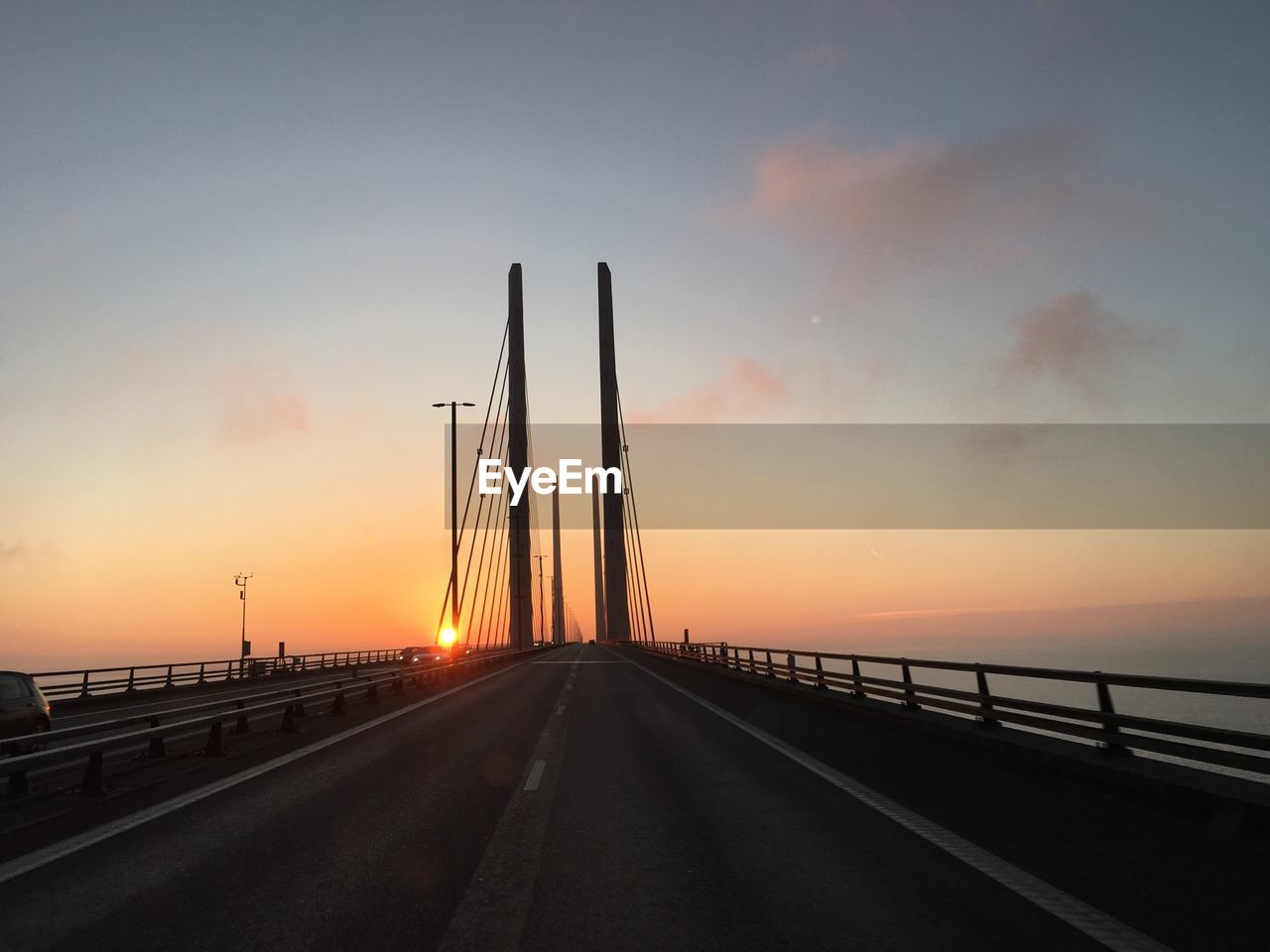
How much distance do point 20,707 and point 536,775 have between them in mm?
9375

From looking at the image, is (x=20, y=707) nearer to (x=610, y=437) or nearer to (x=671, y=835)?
(x=671, y=835)

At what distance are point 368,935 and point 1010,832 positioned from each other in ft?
16.8

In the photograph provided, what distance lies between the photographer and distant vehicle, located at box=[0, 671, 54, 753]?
13758 millimetres

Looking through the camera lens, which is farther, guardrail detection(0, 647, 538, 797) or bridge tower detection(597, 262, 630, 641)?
bridge tower detection(597, 262, 630, 641)

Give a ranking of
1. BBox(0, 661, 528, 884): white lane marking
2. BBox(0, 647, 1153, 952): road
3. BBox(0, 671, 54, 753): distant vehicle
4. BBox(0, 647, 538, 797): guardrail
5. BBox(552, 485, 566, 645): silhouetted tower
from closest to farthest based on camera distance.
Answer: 1. BBox(0, 647, 1153, 952): road
2. BBox(0, 661, 528, 884): white lane marking
3. BBox(0, 647, 538, 797): guardrail
4. BBox(0, 671, 54, 753): distant vehicle
5. BBox(552, 485, 566, 645): silhouetted tower

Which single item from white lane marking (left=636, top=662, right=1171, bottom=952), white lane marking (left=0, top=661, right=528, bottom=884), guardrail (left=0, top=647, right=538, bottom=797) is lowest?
white lane marking (left=636, top=662, right=1171, bottom=952)

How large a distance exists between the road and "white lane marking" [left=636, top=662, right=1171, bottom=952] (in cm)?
9

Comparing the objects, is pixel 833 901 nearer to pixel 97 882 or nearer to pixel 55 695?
pixel 97 882

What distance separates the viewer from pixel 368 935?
16.3 feet

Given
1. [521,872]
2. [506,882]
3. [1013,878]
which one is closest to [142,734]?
[521,872]

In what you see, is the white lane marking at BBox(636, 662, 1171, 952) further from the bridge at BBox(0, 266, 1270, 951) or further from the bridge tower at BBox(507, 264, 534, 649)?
the bridge tower at BBox(507, 264, 534, 649)

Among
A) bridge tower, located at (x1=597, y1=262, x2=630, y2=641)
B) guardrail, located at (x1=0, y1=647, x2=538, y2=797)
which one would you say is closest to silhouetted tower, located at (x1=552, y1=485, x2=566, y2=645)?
bridge tower, located at (x1=597, y1=262, x2=630, y2=641)

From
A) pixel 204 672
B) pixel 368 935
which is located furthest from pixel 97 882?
pixel 204 672

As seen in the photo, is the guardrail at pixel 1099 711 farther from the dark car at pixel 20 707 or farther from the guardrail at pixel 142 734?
the dark car at pixel 20 707
